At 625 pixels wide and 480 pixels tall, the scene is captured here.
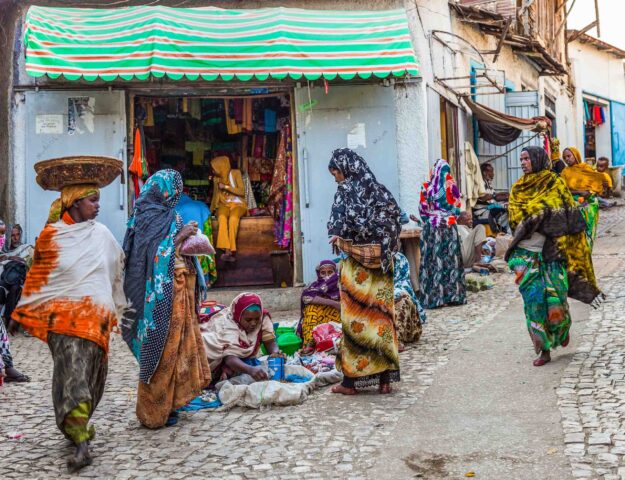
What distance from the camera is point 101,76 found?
9.79m

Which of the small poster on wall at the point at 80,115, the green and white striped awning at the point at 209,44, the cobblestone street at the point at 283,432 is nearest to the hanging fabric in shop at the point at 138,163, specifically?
the small poster on wall at the point at 80,115

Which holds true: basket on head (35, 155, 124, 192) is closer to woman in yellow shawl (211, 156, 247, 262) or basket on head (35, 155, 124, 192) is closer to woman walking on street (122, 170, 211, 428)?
woman walking on street (122, 170, 211, 428)

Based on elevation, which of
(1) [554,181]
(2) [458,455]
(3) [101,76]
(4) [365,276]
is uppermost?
(3) [101,76]

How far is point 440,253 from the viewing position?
10.5 metres

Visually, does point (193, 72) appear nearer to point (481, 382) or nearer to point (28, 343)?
point (28, 343)

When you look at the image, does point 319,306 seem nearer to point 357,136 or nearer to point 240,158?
point 357,136

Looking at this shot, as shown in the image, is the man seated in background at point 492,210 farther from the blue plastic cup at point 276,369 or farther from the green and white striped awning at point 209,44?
the blue plastic cup at point 276,369

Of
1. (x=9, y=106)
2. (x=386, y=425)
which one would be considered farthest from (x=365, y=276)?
(x=9, y=106)

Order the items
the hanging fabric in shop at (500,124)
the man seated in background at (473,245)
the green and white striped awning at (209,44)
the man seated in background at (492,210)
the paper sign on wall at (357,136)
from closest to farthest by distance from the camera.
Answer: the green and white striped awning at (209,44) → the paper sign on wall at (357,136) → the man seated in background at (473,245) → the hanging fabric in shop at (500,124) → the man seated in background at (492,210)

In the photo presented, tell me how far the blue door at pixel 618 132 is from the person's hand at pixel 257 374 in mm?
21682

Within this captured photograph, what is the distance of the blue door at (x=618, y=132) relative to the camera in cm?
2611

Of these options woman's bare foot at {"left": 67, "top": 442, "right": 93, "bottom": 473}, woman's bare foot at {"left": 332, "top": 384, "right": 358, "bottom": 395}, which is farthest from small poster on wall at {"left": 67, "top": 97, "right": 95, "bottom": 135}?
woman's bare foot at {"left": 67, "top": 442, "right": 93, "bottom": 473}

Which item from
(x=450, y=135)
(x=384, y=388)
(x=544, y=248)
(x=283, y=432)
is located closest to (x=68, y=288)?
(x=283, y=432)

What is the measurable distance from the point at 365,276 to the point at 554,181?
1822 mm
